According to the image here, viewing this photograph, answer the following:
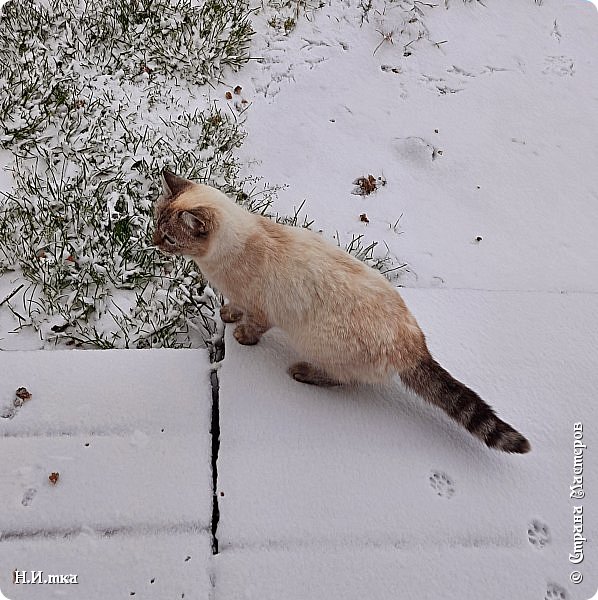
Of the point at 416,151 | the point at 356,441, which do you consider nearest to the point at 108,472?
the point at 356,441

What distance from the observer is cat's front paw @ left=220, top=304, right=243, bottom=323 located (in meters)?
2.70

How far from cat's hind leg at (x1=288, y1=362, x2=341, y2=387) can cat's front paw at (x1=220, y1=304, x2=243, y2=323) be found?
15.7 inches

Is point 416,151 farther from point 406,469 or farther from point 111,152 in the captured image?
point 406,469

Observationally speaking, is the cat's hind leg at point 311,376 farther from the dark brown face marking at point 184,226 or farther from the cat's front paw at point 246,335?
the dark brown face marking at point 184,226

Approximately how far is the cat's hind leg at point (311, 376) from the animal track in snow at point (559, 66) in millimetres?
3022

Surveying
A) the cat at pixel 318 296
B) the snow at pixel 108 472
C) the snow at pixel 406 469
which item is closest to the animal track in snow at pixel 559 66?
the snow at pixel 406 469

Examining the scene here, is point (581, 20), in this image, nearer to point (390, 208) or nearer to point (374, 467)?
point (390, 208)

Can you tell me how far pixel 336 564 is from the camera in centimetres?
208

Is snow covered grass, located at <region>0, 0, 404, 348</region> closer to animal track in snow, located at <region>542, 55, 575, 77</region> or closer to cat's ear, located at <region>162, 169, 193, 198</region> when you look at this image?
cat's ear, located at <region>162, 169, 193, 198</region>

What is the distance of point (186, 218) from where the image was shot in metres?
2.20

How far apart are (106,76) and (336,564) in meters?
3.28

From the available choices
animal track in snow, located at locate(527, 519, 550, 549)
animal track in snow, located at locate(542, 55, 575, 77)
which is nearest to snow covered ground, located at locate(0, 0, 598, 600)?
animal track in snow, located at locate(527, 519, 550, 549)

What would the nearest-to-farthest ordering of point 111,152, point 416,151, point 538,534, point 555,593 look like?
point 555,593
point 538,534
point 111,152
point 416,151

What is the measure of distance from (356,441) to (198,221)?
1069mm
